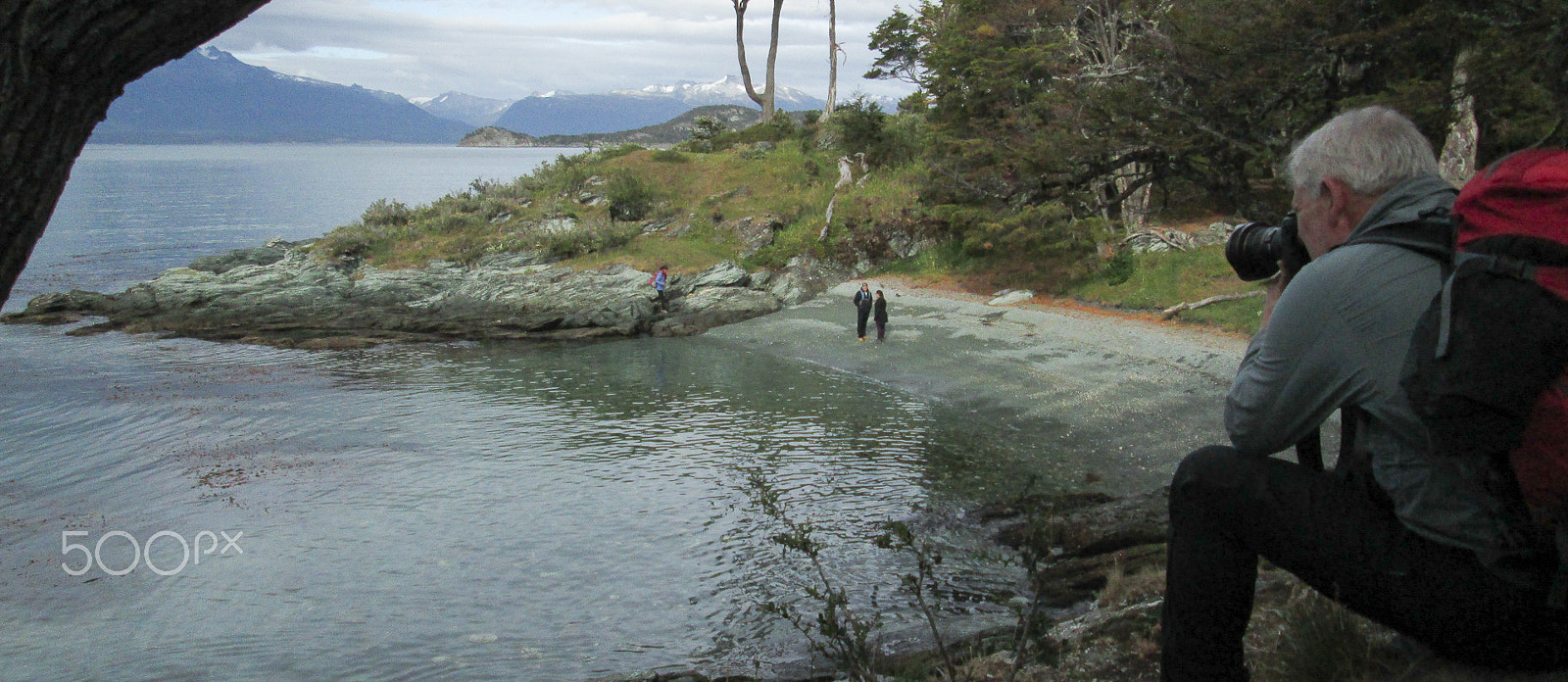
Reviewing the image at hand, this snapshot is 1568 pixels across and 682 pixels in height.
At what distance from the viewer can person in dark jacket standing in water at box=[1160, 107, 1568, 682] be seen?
2.15 meters

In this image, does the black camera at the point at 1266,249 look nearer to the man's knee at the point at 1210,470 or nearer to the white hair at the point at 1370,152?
the white hair at the point at 1370,152

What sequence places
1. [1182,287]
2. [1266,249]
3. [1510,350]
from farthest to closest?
[1182,287]
[1266,249]
[1510,350]

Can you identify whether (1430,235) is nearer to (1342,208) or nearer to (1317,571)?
(1342,208)

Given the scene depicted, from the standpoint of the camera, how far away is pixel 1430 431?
205cm

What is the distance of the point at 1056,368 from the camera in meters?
15.5

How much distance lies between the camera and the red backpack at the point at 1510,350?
1.89 meters

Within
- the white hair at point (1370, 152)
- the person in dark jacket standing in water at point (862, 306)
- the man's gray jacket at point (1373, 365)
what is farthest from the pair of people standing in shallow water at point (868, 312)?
the man's gray jacket at point (1373, 365)

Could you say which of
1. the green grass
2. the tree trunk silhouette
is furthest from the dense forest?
the green grass

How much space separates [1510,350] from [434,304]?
88.1 ft

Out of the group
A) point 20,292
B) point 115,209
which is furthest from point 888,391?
point 115,209

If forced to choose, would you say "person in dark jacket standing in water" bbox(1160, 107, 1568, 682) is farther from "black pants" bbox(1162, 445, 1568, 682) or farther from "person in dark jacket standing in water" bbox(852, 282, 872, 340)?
"person in dark jacket standing in water" bbox(852, 282, 872, 340)

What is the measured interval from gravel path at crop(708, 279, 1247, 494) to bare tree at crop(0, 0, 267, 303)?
A: 9.47 metres

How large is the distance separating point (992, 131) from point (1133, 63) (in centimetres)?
353

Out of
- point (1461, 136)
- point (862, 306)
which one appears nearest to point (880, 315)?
point (862, 306)
